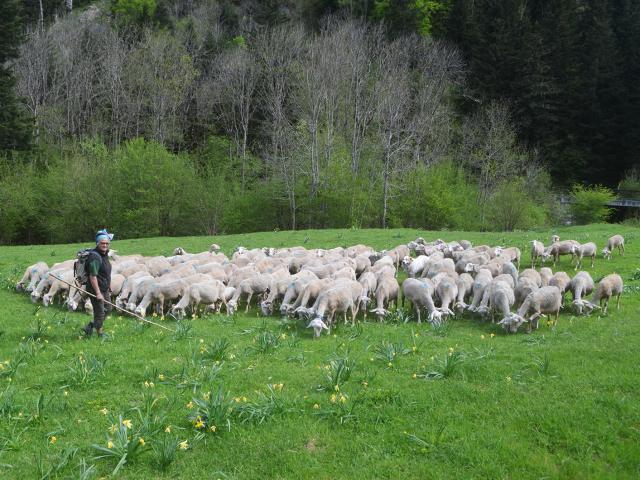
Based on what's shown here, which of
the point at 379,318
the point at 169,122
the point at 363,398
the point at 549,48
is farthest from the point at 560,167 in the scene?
the point at 363,398

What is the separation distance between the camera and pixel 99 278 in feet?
39.0

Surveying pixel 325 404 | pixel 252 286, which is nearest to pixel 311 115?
pixel 252 286

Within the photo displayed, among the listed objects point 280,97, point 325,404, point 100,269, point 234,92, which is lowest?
Result: point 325,404

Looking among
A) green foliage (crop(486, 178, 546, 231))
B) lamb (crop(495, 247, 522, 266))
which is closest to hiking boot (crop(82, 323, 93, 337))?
lamb (crop(495, 247, 522, 266))

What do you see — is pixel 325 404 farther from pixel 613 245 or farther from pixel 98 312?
pixel 613 245

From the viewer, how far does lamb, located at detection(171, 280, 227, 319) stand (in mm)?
14344

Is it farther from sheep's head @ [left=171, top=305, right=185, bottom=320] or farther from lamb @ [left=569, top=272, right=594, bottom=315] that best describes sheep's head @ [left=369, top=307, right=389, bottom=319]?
sheep's head @ [left=171, top=305, right=185, bottom=320]

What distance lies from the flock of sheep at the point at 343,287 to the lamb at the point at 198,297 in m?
0.03

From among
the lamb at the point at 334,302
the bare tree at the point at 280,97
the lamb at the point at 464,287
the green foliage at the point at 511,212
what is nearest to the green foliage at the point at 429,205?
the green foliage at the point at 511,212

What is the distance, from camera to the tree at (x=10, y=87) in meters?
39.7

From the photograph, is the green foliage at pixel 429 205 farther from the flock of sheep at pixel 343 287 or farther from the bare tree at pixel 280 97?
the flock of sheep at pixel 343 287

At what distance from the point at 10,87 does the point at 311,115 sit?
944 inches

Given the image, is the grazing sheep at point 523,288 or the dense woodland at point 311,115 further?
the dense woodland at point 311,115

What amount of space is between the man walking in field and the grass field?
1.82ft
